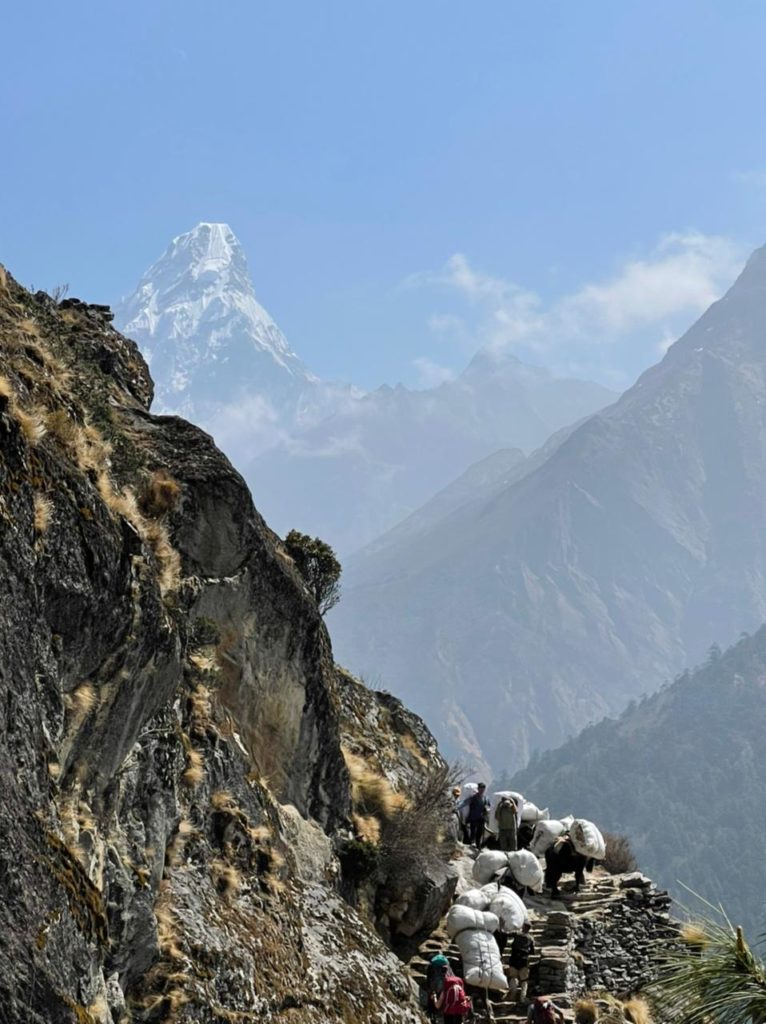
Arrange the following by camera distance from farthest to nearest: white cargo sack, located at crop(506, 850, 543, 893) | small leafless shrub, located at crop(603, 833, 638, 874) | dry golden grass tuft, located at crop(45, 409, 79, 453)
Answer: small leafless shrub, located at crop(603, 833, 638, 874) → white cargo sack, located at crop(506, 850, 543, 893) → dry golden grass tuft, located at crop(45, 409, 79, 453)

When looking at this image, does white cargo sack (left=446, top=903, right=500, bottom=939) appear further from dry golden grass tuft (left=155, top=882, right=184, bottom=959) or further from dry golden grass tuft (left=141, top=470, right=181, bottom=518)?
dry golden grass tuft (left=141, top=470, right=181, bottom=518)

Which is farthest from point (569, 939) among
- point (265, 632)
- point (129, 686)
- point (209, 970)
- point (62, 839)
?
point (62, 839)

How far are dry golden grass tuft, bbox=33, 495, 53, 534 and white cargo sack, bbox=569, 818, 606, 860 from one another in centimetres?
2175

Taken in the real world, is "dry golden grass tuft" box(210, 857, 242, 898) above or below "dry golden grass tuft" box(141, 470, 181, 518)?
below

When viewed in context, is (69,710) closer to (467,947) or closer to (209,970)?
(209,970)

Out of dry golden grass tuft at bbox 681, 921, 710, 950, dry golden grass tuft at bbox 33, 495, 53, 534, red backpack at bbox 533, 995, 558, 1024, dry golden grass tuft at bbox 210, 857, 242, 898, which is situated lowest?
dry golden grass tuft at bbox 681, 921, 710, 950

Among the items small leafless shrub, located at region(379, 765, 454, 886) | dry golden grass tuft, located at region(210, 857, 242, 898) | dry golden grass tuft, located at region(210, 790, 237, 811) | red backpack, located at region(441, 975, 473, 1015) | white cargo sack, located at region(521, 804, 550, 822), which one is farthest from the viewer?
white cargo sack, located at region(521, 804, 550, 822)

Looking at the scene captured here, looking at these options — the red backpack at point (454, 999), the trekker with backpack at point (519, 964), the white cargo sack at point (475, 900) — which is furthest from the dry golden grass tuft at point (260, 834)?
the trekker with backpack at point (519, 964)

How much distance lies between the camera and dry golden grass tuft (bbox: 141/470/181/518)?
19.6 meters

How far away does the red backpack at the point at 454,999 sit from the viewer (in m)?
20.0

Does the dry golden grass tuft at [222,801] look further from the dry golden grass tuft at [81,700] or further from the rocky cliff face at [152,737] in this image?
the dry golden grass tuft at [81,700]

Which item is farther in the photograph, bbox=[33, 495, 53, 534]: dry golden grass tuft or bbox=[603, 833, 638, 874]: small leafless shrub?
bbox=[603, 833, 638, 874]: small leafless shrub

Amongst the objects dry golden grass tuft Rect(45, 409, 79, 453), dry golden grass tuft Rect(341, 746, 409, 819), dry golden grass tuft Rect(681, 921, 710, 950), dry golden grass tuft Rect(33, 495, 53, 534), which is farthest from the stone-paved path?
dry golden grass tuft Rect(33, 495, 53, 534)

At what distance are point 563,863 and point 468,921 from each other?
7.37m
